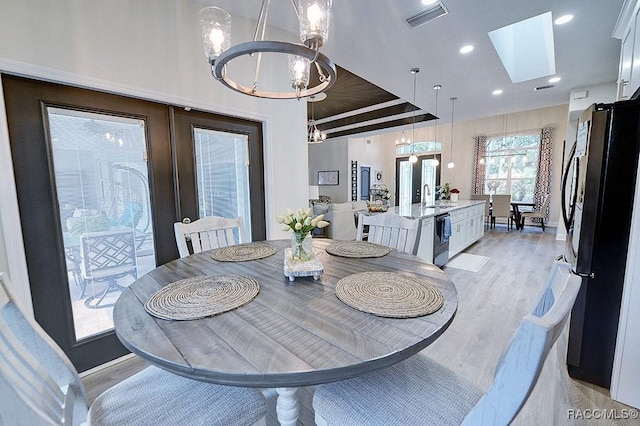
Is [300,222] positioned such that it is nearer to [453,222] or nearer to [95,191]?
[95,191]

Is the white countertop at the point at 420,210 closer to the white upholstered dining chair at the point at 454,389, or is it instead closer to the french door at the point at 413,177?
the white upholstered dining chair at the point at 454,389

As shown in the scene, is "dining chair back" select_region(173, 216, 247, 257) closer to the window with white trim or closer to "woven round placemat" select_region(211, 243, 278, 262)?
"woven round placemat" select_region(211, 243, 278, 262)

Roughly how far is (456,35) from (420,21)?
574 mm

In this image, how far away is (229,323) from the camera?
35.7 inches

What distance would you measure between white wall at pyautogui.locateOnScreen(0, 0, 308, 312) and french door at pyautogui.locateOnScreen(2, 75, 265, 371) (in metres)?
0.10

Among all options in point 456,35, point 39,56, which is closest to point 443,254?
point 456,35

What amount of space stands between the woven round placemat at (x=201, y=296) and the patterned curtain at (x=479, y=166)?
360 inches

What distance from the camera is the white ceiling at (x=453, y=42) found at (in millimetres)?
2383

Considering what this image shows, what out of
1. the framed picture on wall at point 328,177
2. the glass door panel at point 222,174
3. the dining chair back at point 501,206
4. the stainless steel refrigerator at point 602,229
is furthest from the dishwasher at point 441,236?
the framed picture on wall at point 328,177

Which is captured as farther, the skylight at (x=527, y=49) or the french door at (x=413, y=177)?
the french door at (x=413, y=177)

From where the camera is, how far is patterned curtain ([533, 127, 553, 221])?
7258 mm

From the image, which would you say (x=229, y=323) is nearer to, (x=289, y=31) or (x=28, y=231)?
(x=28, y=231)

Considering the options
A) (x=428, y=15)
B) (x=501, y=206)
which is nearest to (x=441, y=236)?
(x=428, y=15)

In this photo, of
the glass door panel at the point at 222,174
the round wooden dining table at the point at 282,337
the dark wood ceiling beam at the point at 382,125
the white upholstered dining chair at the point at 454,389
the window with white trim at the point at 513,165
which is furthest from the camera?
the window with white trim at the point at 513,165
